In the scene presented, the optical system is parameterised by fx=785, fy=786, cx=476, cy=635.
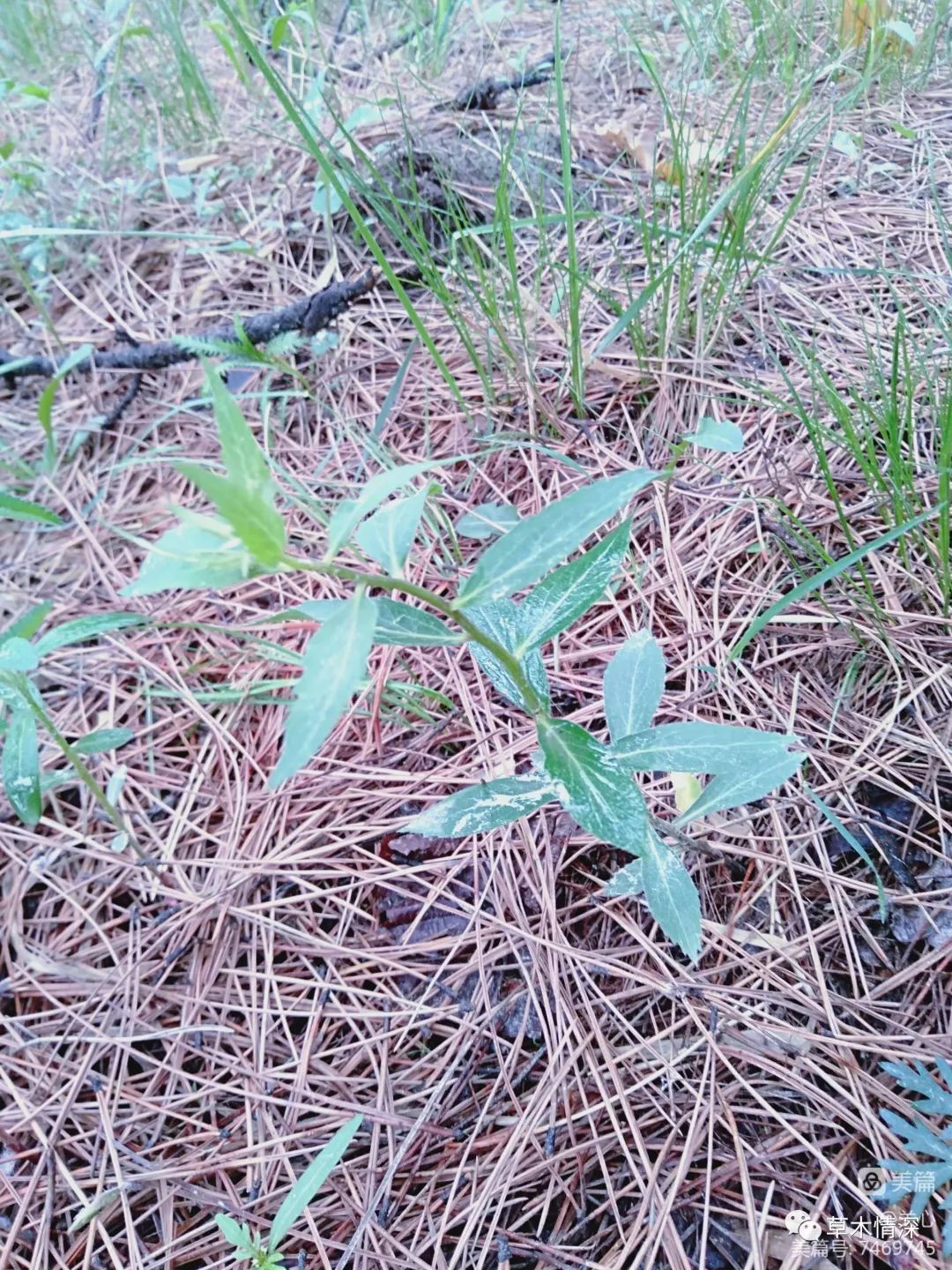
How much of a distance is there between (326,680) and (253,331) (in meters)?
1.43

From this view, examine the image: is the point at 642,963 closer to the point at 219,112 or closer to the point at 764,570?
the point at 764,570

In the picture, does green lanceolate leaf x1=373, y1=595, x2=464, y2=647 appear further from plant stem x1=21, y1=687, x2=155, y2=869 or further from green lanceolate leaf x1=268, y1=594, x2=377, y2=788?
plant stem x1=21, y1=687, x2=155, y2=869

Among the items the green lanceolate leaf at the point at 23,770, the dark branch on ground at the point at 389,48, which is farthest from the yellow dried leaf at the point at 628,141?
the green lanceolate leaf at the point at 23,770

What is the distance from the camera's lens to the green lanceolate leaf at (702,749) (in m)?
0.82

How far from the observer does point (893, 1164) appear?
0.82m

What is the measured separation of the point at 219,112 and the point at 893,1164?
300cm

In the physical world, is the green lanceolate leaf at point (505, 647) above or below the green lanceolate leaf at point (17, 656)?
below

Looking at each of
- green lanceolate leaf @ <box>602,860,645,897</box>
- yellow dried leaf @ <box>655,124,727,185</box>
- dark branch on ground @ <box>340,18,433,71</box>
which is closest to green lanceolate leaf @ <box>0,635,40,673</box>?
green lanceolate leaf @ <box>602,860,645,897</box>

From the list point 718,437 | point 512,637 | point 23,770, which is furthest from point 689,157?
point 23,770

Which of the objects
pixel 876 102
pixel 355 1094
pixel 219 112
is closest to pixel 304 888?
pixel 355 1094

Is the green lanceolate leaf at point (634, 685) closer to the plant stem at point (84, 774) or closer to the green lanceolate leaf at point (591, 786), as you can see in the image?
the green lanceolate leaf at point (591, 786)

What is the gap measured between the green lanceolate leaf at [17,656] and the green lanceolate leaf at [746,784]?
2.90 ft

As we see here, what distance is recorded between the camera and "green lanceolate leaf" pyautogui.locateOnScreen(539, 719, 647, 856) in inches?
30.3

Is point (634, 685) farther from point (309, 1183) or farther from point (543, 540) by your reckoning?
point (309, 1183)
